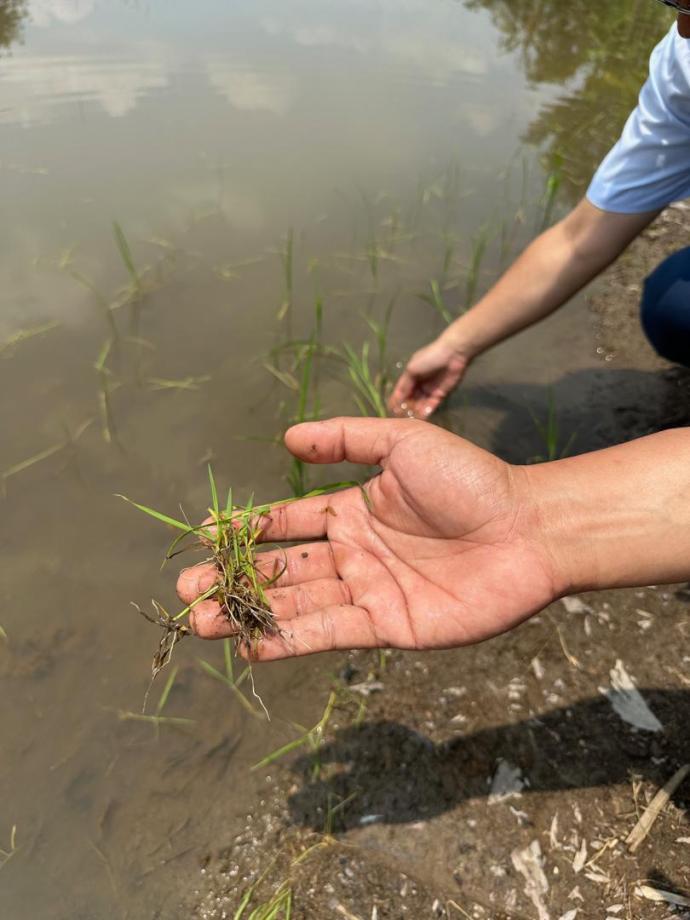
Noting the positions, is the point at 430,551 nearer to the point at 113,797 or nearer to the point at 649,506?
the point at 649,506

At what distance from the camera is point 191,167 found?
14.9 ft

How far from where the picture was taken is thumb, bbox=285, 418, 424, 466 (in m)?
1.77

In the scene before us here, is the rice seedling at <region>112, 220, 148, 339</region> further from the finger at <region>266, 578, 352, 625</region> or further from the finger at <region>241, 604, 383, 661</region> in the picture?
the finger at <region>241, 604, 383, 661</region>

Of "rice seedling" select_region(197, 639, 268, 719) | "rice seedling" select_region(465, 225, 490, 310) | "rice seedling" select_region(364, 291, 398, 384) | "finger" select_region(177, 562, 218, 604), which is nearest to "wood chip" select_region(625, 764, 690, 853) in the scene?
"rice seedling" select_region(197, 639, 268, 719)

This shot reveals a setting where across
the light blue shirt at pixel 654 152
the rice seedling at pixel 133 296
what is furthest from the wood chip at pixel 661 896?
the rice seedling at pixel 133 296

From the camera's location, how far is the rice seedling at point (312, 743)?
194cm

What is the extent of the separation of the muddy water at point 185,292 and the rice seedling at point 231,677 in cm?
3

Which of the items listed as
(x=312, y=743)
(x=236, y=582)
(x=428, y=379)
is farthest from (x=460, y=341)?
(x=312, y=743)

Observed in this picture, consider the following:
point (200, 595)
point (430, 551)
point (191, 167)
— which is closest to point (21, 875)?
point (200, 595)

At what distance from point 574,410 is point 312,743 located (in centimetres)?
214

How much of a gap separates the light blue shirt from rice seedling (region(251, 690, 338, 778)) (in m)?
2.10

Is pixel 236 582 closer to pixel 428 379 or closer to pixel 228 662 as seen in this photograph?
pixel 228 662

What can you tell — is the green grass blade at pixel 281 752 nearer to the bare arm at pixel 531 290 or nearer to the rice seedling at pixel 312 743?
the rice seedling at pixel 312 743

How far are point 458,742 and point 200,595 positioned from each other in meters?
0.97
